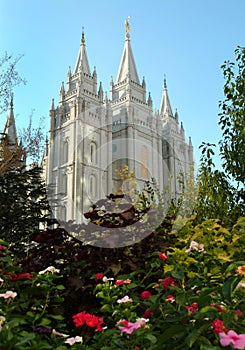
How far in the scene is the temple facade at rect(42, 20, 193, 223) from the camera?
131ft

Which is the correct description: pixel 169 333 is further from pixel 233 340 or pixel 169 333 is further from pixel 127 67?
pixel 127 67

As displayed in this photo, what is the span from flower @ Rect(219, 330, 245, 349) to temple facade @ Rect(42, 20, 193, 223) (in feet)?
120

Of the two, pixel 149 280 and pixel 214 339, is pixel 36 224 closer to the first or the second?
pixel 149 280

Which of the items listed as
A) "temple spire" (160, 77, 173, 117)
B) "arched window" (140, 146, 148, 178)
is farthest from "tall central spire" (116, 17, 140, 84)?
"arched window" (140, 146, 148, 178)

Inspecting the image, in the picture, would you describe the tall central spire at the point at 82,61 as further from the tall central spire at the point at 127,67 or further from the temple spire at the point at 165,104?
the temple spire at the point at 165,104

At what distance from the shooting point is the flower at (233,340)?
1.30 m

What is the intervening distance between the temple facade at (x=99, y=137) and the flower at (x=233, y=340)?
36495 millimetres

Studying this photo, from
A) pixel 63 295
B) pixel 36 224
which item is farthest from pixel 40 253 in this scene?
pixel 36 224

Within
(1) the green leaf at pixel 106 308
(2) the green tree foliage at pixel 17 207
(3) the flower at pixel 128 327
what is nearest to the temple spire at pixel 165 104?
(2) the green tree foliage at pixel 17 207

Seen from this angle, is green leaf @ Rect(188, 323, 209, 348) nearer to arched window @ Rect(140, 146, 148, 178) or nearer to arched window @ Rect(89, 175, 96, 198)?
arched window @ Rect(89, 175, 96, 198)

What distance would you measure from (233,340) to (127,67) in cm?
4727

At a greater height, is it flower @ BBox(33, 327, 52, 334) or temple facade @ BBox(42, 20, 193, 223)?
temple facade @ BBox(42, 20, 193, 223)

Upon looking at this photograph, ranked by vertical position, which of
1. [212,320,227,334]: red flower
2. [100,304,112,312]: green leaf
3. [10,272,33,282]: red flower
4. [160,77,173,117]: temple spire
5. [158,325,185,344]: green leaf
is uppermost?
[160,77,173,117]: temple spire

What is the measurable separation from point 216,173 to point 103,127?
37.5 m
